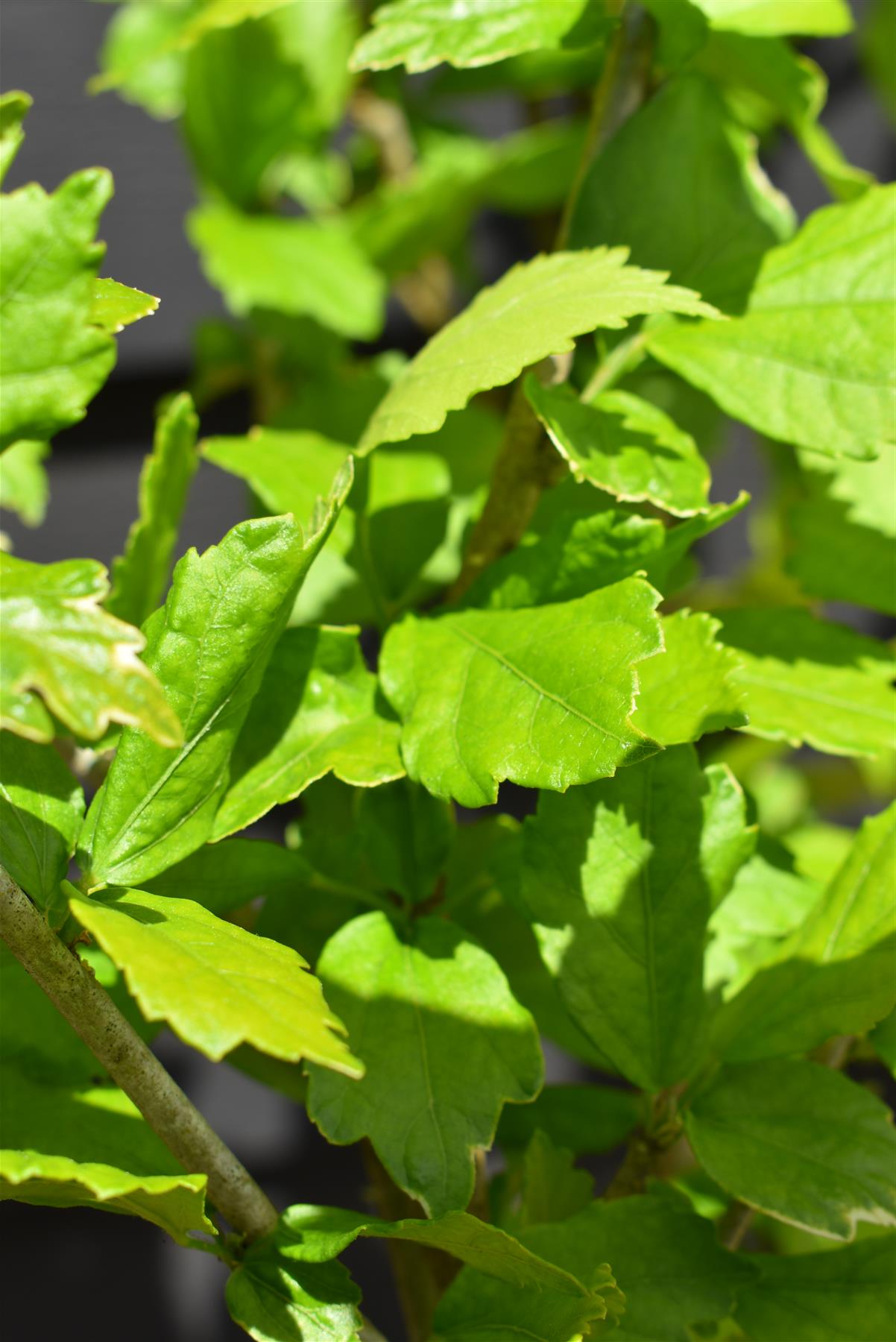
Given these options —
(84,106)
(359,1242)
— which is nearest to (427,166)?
(84,106)

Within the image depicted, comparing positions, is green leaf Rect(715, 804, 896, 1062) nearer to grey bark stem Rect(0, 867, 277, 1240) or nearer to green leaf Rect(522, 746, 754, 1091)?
green leaf Rect(522, 746, 754, 1091)

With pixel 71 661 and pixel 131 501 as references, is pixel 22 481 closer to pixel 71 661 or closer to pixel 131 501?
pixel 71 661

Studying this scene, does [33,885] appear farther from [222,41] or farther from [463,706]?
[222,41]

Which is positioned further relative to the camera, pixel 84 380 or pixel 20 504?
pixel 20 504

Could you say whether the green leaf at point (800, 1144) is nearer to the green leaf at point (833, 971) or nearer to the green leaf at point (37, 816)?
the green leaf at point (833, 971)

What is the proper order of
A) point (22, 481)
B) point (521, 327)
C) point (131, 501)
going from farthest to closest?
point (131, 501) → point (22, 481) → point (521, 327)

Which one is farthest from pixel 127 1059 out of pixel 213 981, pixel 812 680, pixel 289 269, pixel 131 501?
pixel 131 501
